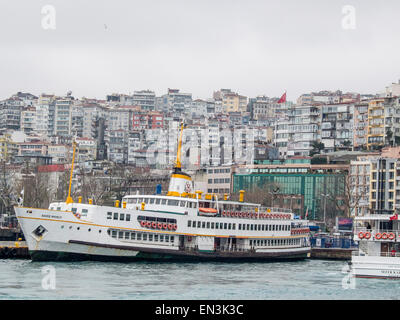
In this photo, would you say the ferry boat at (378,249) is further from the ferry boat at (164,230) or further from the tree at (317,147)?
the tree at (317,147)

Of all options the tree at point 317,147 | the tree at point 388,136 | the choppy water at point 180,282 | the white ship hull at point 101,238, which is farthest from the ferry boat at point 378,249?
the tree at point 317,147

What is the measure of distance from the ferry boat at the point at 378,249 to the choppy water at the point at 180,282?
757mm

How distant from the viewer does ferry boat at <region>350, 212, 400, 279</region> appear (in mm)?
55594

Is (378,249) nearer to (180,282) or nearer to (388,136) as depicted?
(180,282)

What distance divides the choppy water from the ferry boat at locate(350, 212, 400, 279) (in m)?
0.76

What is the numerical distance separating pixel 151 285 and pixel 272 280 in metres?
8.39

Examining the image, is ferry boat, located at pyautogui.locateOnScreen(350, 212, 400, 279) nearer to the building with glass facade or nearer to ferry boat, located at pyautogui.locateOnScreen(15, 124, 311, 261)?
ferry boat, located at pyautogui.locateOnScreen(15, 124, 311, 261)

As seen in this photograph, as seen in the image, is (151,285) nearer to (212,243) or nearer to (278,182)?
(212,243)

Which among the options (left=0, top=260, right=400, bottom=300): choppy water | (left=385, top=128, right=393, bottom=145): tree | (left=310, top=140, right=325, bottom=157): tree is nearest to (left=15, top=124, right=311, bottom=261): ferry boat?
(left=0, top=260, right=400, bottom=300): choppy water

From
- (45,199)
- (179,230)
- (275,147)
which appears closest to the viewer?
(179,230)

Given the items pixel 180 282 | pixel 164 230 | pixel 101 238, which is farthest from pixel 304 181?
pixel 180 282

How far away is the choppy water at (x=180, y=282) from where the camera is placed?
154ft

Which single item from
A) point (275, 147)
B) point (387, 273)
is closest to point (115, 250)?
point (387, 273)

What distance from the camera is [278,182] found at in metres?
127
